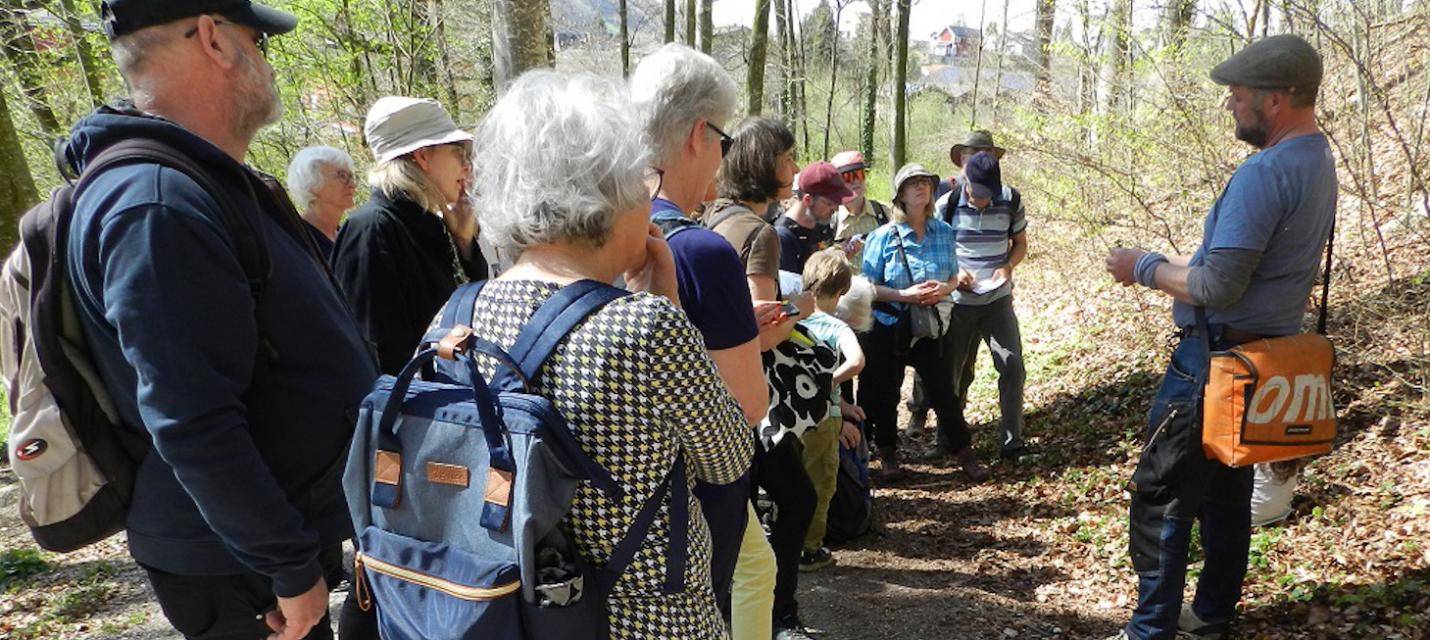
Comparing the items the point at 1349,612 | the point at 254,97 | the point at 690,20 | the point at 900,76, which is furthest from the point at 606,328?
the point at 690,20

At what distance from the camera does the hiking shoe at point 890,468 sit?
6027 mm

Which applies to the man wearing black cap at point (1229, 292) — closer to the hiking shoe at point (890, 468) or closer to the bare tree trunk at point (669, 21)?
the hiking shoe at point (890, 468)

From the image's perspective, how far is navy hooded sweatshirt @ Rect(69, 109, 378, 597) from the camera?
167cm

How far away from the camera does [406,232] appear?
10.8ft

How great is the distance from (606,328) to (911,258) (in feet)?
15.0

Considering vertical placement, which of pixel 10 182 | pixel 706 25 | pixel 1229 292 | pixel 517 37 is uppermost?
pixel 706 25

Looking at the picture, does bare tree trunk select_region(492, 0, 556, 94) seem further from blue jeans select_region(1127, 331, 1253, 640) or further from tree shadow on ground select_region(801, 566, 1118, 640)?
blue jeans select_region(1127, 331, 1253, 640)

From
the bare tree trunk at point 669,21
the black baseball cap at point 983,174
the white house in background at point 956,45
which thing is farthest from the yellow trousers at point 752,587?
the white house in background at point 956,45

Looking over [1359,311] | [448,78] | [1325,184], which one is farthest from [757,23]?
[1325,184]

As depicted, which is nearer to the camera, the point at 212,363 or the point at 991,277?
the point at 212,363

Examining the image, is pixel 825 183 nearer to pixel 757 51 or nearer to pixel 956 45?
pixel 757 51

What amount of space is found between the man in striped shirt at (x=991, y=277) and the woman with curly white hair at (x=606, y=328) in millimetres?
4607

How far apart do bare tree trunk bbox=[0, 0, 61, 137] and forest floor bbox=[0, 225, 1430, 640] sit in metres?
6.19

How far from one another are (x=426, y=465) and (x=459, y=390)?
0.14m
